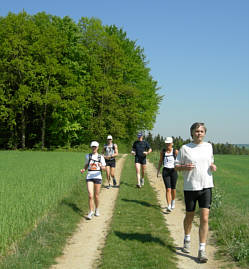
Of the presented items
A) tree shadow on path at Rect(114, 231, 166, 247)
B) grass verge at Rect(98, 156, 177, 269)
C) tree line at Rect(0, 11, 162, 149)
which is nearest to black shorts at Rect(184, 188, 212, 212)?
grass verge at Rect(98, 156, 177, 269)

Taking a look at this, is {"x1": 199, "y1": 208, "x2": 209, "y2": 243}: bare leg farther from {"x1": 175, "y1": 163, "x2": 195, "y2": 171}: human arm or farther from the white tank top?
the white tank top

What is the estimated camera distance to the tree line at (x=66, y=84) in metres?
37.1

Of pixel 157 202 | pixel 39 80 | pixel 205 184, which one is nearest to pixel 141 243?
pixel 205 184

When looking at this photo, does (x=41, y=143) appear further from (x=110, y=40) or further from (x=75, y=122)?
(x=110, y=40)

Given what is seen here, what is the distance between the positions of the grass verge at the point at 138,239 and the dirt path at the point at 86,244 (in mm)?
180

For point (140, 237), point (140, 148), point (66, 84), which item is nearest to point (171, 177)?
point (140, 237)

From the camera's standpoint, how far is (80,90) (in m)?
38.1

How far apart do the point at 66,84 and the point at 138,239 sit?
35.5 meters

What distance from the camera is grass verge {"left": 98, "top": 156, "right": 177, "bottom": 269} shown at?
5.29 metres

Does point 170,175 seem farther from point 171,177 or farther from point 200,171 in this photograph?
point 200,171

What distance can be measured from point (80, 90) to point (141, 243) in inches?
1304

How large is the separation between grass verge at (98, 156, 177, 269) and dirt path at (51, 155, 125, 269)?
180mm

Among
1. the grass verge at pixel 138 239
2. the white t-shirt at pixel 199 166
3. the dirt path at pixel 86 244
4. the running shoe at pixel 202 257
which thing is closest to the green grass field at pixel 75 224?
the grass verge at pixel 138 239

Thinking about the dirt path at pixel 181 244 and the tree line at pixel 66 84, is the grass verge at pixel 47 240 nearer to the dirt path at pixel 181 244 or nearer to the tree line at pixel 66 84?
the dirt path at pixel 181 244
